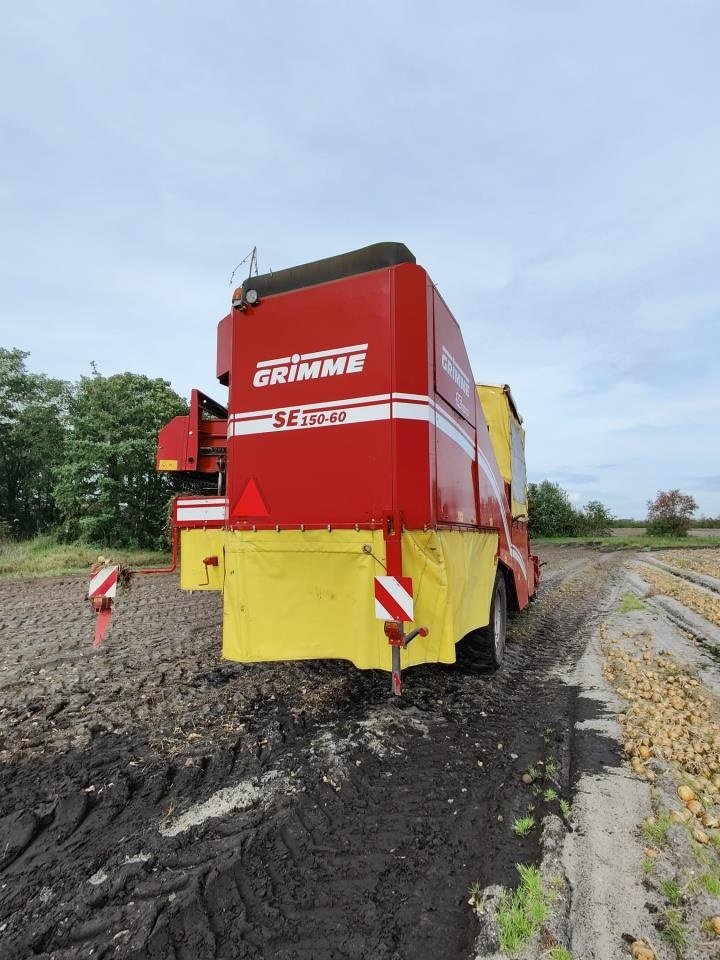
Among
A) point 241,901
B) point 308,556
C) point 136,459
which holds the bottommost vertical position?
point 241,901

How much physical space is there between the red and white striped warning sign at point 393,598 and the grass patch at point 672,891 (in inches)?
68.5

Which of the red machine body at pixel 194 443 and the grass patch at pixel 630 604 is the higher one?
the red machine body at pixel 194 443

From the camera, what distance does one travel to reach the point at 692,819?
2.69 metres

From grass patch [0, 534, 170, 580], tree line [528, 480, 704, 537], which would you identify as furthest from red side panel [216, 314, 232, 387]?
tree line [528, 480, 704, 537]

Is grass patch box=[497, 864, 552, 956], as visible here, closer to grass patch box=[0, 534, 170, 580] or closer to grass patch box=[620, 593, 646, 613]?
grass patch box=[620, 593, 646, 613]

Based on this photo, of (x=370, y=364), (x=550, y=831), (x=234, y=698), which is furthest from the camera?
(x=234, y=698)

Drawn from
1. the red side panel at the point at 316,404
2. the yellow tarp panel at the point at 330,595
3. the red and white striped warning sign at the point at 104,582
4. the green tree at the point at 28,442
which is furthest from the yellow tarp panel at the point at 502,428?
the green tree at the point at 28,442

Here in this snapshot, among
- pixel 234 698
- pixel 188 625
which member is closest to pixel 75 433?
pixel 188 625

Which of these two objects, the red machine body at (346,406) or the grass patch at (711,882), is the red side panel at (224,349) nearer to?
the red machine body at (346,406)

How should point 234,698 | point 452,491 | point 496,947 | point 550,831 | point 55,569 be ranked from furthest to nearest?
1. point 55,569
2. point 234,698
3. point 452,491
4. point 550,831
5. point 496,947

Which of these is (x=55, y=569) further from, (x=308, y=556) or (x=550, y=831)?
(x=550, y=831)

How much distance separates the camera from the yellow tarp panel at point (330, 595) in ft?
11.8

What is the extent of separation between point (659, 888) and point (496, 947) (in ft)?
2.62

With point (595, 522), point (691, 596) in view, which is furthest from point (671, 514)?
point (691, 596)
